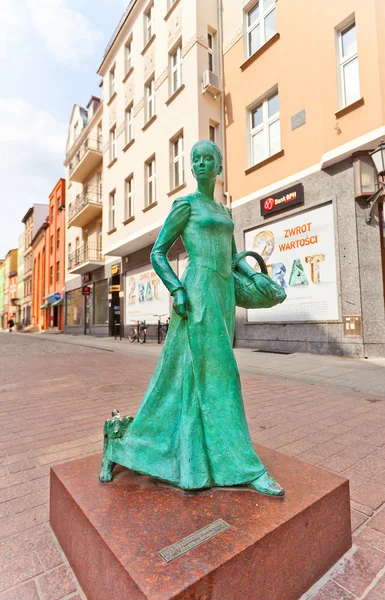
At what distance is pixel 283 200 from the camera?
31.4 feet

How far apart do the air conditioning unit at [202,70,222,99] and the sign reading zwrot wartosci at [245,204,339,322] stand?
5.21 m

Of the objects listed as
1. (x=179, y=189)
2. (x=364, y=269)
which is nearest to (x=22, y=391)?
(x=364, y=269)

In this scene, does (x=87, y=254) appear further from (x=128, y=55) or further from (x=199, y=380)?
(x=199, y=380)

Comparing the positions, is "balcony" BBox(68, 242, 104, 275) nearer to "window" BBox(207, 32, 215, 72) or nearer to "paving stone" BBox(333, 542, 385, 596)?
"window" BBox(207, 32, 215, 72)

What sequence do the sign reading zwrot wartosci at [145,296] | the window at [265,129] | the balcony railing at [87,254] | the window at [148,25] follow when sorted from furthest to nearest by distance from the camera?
the balcony railing at [87,254] < the window at [148,25] < the sign reading zwrot wartosci at [145,296] < the window at [265,129]

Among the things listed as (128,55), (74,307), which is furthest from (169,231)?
(74,307)

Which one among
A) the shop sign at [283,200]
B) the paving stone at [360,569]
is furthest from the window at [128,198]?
the paving stone at [360,569]

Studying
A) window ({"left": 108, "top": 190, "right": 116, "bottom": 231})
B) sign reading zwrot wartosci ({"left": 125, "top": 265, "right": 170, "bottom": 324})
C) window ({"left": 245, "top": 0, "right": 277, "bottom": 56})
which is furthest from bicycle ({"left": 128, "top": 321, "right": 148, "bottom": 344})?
window ({"left": 245, "top": 0, "right": 277, "bottom": 56})

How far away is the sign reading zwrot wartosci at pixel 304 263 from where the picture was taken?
8.43 m

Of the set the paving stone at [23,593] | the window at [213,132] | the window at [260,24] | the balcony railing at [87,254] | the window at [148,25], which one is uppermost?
the window at [148,25]

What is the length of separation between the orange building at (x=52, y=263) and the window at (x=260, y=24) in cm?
2092

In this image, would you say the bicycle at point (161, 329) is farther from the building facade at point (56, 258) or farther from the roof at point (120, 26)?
the building facade at point (56, 258)

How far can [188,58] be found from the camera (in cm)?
1207

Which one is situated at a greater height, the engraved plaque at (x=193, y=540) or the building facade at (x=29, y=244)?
the building facade at (x=29, y=244)
